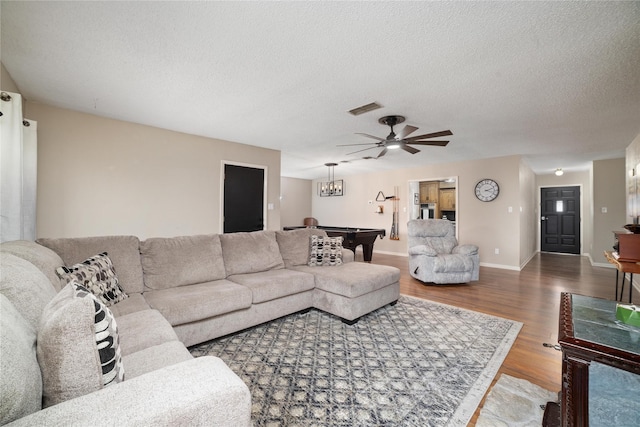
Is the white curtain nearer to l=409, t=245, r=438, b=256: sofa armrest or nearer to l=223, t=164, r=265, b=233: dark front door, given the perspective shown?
l=223, t=164, r=265, b=233: dark front door

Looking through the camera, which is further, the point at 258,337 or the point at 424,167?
the point at 424,167

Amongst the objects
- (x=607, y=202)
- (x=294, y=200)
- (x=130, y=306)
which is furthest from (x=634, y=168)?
(x=294, y=200)

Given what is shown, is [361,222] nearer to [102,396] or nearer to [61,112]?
[61,112]

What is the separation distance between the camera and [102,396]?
0.77 metres

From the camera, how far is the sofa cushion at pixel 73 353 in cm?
80

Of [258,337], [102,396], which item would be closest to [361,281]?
[258,337]

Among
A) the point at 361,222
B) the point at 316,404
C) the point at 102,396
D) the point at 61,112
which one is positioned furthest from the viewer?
the point at 361,222

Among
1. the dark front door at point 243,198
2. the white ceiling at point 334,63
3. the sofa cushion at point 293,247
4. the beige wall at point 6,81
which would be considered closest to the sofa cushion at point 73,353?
the white ceiling at point 334,63

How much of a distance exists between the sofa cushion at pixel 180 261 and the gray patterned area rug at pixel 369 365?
64 cm

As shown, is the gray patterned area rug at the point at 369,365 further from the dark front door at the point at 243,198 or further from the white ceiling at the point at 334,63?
the dark front door at the point at 243,198

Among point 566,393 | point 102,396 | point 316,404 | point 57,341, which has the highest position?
point 57,341

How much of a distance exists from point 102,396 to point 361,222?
7755 millimetres

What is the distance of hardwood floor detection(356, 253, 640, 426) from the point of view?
2.08 m

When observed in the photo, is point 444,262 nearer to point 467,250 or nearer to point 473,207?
point 467,250
